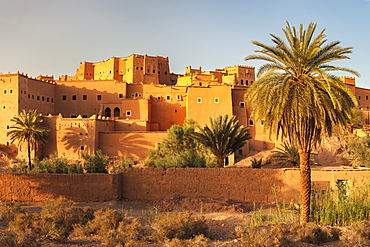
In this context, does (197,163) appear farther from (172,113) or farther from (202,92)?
(172,113)

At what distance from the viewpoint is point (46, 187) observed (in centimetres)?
1560

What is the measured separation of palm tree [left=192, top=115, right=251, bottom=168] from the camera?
21625mm

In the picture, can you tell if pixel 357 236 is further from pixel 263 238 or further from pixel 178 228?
pixel 178 228

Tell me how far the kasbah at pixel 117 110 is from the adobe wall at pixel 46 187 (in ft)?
51.4

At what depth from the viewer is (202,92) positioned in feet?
114

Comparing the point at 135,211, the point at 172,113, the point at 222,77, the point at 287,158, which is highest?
the point at 222,77

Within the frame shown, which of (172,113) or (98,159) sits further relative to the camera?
(172,113)

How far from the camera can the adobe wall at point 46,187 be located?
51.0ft

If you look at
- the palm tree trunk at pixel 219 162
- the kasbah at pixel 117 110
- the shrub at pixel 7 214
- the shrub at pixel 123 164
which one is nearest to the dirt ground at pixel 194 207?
the shrub at pixel 7 214

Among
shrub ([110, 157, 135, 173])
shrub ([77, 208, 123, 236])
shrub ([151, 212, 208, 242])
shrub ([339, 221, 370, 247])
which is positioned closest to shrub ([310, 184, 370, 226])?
shrub ([339, 221, 370, 247])

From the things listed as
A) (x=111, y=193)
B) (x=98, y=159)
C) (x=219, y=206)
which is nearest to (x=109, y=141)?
(x=98, y=159)

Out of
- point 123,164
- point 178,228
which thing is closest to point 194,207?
point 178,228

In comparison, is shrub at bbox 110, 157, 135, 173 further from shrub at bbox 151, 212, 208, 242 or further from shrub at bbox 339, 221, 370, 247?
shrub at bbox 339, 221, 370, 247

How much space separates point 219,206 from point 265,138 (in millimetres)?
18724
